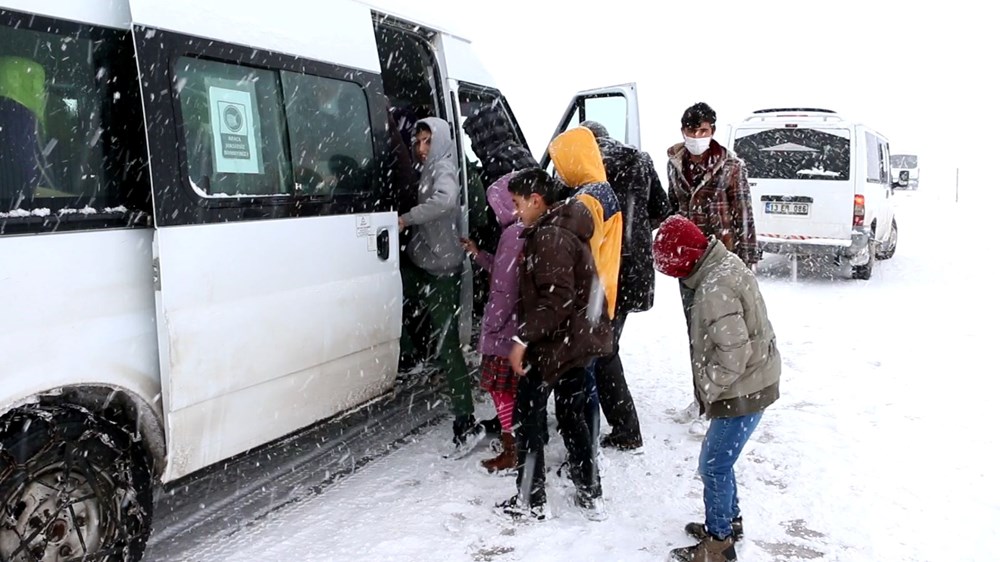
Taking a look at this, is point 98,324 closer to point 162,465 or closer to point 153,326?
point 153,326

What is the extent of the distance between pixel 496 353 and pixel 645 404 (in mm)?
1949

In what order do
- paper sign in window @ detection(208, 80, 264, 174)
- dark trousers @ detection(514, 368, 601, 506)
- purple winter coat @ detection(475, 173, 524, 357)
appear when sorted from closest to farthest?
paper sign in window @ detection(208, 80, 264, 174) → dark trousers @ detection(514, 368, 601, 506) → purple winter coat @ detection(475, 173, 524, 357)

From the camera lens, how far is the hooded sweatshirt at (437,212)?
174 inches

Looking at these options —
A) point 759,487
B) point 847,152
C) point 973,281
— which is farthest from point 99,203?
point 973,281

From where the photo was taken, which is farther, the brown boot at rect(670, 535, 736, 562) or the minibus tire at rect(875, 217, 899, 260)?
the minibus tire at rect(875, 217, 899, 260)

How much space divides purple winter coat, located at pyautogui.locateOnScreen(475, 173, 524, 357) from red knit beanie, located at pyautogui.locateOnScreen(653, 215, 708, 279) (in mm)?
770

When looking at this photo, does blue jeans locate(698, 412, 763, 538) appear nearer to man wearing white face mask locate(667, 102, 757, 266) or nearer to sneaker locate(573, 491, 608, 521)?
sneaker locate(573, 491, 608, 521)

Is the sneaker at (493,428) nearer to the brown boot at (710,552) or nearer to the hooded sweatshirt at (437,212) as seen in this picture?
the hooded sweatshirt at (437,212)

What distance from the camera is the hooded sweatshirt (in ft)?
14.5

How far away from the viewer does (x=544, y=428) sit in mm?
3803

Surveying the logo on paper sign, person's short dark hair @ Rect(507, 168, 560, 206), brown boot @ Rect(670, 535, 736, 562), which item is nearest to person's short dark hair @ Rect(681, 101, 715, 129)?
person's short dark hair @ Rect(507, 168, 560, 206)

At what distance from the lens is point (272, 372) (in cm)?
358

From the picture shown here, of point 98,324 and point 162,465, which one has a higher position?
point 98,324

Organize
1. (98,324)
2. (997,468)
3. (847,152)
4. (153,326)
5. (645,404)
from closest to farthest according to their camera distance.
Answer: (98,324), (153,326), (997,468), (645,404), (847,152)
